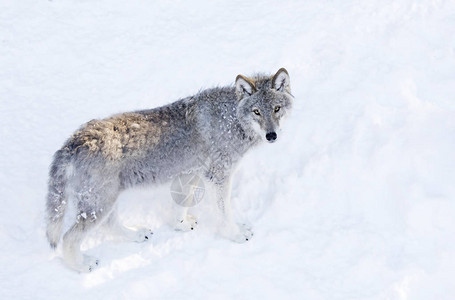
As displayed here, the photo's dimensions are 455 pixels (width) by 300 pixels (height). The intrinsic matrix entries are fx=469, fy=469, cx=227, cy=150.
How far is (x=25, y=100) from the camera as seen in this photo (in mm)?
8562

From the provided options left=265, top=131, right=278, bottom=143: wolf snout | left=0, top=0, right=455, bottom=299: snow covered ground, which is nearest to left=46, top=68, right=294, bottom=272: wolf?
left=265, top=131, right=278, bottom=143: wolf snout

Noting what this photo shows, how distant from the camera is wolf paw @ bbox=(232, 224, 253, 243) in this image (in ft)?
21.1

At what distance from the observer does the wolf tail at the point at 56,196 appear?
562cm

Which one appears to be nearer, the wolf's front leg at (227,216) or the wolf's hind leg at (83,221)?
the wolf's hind leg at (83,221)

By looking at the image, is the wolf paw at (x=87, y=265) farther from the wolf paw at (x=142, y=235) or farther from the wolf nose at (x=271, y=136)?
the wolf nose at (x=271, y=136)

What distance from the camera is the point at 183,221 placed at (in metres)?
6.66

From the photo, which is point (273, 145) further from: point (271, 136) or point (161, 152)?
point (161, 152)

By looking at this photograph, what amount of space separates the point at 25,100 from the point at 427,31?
7525 mm

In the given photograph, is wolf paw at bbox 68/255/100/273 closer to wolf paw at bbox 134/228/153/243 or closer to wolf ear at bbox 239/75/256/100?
wolf paw at bbox 134/228/153/243

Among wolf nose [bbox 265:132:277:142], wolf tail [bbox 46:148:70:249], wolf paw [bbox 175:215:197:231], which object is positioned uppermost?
wolf nose [bbox 265:132:277:142]

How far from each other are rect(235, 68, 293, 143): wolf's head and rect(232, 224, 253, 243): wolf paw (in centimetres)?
132

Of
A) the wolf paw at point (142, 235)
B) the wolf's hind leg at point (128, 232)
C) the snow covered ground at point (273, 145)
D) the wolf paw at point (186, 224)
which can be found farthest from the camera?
the wolf paw at point (186, 224)

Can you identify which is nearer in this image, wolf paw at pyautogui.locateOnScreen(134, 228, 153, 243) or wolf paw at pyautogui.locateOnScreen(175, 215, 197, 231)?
wolf paw at pyautogui.locateOnScreen(134, 228, 153, 243)

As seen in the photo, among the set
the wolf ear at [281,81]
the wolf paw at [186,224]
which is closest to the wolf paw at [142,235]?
the wolf paw at [186,224]
